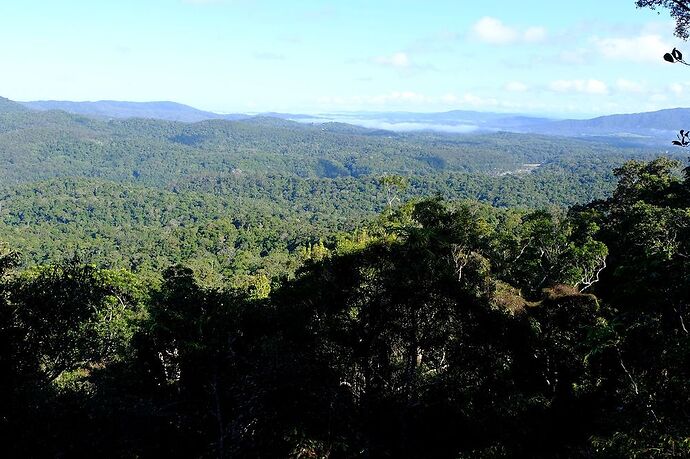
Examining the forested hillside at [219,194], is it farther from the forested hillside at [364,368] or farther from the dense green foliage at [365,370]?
the dense green foliage at [365,370]

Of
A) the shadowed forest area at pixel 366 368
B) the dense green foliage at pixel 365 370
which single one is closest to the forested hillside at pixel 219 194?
the shadowed forest area at pixel 366 368

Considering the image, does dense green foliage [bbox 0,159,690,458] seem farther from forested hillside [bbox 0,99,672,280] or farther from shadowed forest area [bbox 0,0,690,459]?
forested hillside [bbox 0,99,672,280]

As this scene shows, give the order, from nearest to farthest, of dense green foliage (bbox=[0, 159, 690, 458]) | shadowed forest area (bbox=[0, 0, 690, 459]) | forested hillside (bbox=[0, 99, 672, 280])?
shadowed forest area (bbox=[0, 0, 690, 459])
dense green foliage (bbox=[0, 159, 690, 458])
forested hillside (bbox=[0, 99, 672, 280])

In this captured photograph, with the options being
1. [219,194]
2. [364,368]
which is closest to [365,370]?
[364,368]

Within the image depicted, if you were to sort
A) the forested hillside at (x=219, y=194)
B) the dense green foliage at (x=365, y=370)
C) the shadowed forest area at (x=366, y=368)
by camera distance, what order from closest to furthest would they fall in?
the shadowed forest area at (x=366, y=368)
the dense green foliage at (x=365, y=370)
the forested hillside at (x=219, y=194)

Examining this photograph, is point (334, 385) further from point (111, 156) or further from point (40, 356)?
point (111, 156)

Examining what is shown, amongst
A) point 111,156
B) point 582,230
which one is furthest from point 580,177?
point 111,156

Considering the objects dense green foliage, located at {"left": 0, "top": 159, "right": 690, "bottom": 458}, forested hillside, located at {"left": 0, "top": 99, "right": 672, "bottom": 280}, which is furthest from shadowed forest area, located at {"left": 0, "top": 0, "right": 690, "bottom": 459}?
forested hillside, located at {"left": 0, "top": 99, "right": 672, "bottom": 280}

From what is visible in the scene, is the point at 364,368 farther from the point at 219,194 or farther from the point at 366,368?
the point at 219,194

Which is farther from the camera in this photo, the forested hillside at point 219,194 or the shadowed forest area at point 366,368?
the forested hillside at point 219,194

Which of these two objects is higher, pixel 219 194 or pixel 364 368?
pixel 364 368

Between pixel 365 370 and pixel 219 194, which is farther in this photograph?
pixel 219 194
